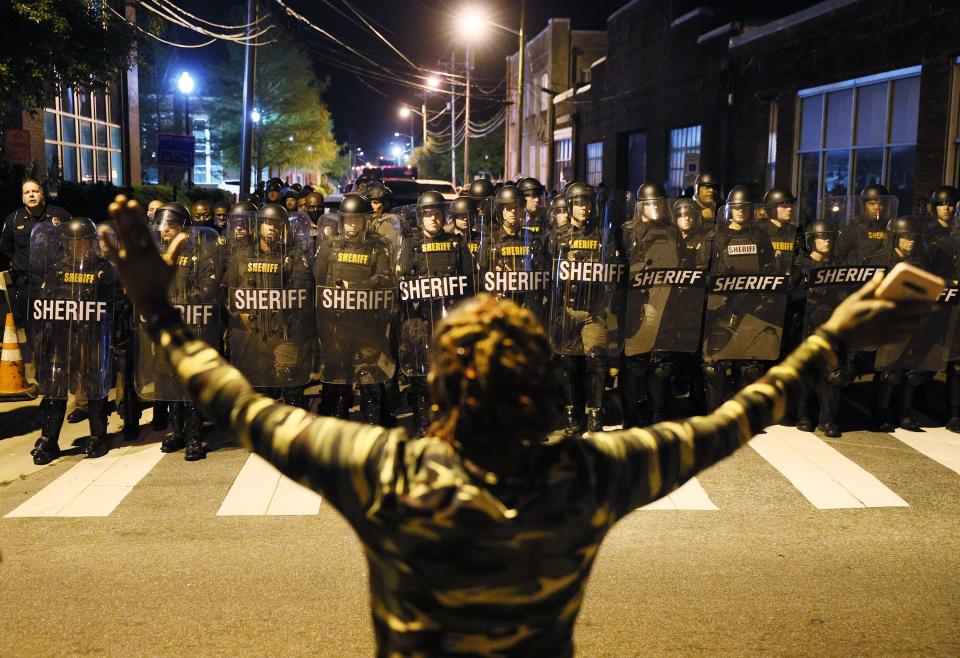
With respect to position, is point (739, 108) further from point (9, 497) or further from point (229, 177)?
point (229, 177)

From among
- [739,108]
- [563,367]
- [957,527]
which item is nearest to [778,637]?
[957,527]

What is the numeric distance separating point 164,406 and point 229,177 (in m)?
56.1

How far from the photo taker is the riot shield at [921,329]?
9.74 meters

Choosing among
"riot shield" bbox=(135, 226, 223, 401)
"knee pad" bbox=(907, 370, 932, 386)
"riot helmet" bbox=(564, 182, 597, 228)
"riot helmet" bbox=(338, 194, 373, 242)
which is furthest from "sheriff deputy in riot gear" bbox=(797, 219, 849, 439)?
"riot shield" bbox=(135, 226, 223, 401)

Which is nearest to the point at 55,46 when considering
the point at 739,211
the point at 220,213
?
the point at 220,213

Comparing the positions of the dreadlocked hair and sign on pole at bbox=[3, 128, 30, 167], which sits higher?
sign on pole at bbox=[3, 128, 30, 167]

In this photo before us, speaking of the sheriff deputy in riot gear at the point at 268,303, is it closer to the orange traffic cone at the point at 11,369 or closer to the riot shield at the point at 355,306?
the riot shield at the point at 355,306

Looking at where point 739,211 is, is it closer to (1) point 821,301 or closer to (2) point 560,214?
(1) point 821,301

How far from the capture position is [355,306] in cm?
929

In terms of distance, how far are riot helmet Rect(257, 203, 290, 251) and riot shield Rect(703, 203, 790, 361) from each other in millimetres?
4203

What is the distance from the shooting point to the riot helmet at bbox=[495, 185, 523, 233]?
9625 millimetres

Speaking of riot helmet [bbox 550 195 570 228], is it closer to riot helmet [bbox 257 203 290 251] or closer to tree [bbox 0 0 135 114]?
riot helmet [bbox 257 203 290 251]

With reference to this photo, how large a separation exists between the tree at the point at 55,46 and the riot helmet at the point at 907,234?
38.1ft

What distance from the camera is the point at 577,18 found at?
186 feet
